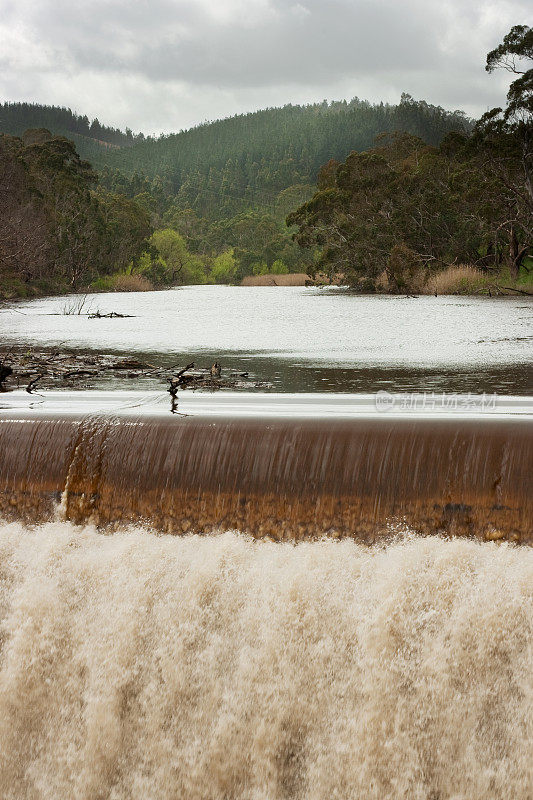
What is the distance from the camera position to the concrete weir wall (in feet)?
17.1

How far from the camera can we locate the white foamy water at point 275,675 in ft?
14.1

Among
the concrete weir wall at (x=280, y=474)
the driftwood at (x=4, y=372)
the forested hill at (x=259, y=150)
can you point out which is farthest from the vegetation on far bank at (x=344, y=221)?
the concrete weir wall at (x=280, y=474)

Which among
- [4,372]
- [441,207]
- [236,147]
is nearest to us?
[4,372]

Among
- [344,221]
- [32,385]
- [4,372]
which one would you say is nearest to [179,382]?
[32,385]

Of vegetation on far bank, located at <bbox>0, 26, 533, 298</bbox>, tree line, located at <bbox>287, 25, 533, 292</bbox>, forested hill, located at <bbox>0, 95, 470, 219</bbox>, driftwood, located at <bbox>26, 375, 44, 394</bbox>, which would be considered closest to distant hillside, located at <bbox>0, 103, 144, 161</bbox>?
forested hill, located at <bbox>0, 95, 470, 219</bbox>

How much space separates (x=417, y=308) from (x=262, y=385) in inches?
676

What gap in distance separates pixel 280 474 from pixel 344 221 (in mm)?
41714

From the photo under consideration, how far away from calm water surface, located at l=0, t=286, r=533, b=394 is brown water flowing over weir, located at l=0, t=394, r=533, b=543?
277 cm

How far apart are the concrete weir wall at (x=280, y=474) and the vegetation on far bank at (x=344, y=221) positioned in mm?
21490

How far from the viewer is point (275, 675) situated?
4551mm

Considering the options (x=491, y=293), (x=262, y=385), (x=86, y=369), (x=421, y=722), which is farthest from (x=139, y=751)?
(x=491, y=293)

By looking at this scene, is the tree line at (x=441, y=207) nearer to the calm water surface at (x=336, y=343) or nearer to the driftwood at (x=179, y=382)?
the calm water surface at (x=336, y=343)

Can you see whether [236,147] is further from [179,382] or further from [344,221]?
[179,382]

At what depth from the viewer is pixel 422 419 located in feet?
19.7
